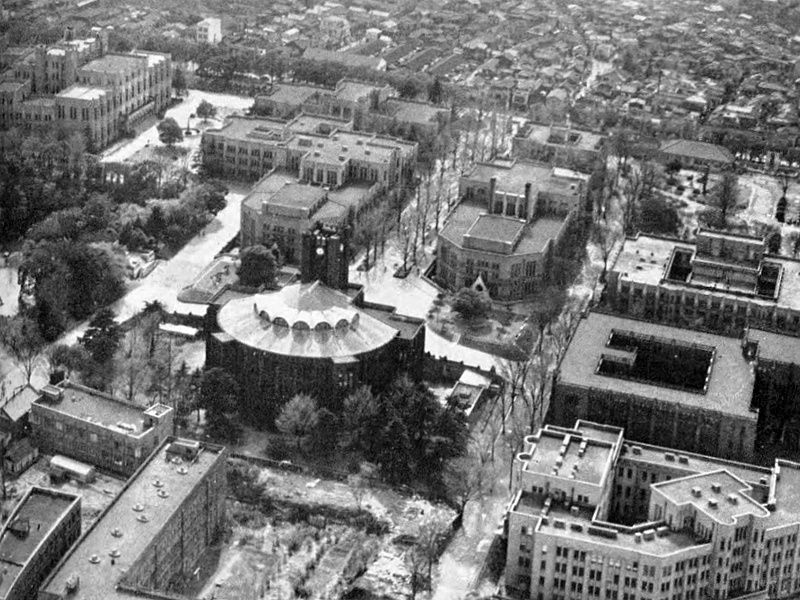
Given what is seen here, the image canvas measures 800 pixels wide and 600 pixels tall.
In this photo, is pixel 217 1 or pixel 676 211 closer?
pixel 676 211

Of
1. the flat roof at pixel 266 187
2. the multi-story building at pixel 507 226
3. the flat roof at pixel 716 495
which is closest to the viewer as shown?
the flat roof at pixel 716 495

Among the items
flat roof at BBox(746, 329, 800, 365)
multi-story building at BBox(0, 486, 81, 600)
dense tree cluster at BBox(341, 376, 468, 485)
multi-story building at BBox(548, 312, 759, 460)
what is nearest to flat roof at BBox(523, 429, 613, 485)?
multi-story building at BBox(548, 312, 759, 460)

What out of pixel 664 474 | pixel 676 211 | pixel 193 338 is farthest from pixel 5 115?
pixel 664 474

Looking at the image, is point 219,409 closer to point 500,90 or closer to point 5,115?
point 5,115

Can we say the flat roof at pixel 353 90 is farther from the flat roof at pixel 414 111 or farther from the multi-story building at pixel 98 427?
the multi-story building at pixel 98 427

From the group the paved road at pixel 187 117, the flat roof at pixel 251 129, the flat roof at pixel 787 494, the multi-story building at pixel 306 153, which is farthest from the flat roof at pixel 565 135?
the flat roof at pixel 787 494

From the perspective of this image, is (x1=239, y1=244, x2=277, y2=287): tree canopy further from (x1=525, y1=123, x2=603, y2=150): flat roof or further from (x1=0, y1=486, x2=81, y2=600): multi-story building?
(x1=525, y1=123, x2=603, y2=150): flat roof
